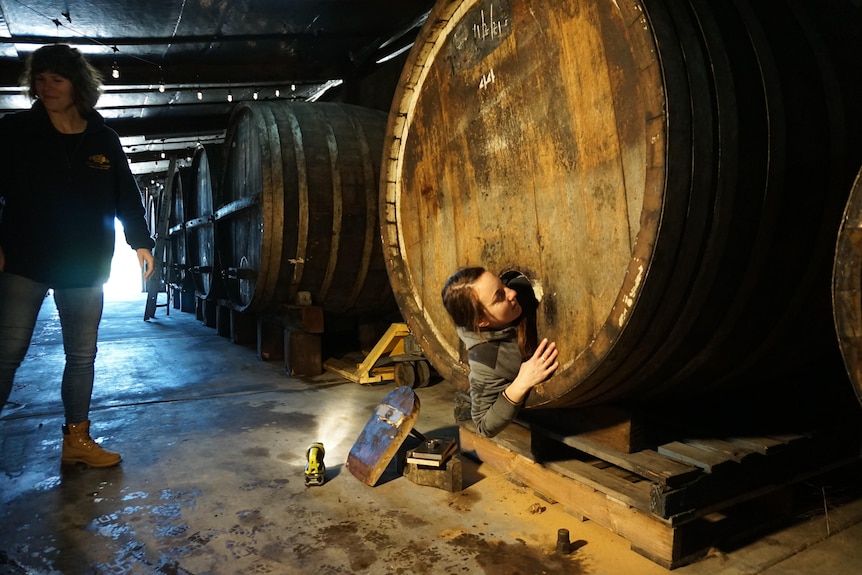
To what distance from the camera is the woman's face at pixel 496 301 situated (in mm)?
1888

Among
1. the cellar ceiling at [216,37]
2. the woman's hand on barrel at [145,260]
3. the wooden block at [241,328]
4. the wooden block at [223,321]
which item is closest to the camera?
the woman's hand on barrel at [145,260]

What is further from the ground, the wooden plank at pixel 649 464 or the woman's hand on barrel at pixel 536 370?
the woman's hand on barrel at pixel 536 370

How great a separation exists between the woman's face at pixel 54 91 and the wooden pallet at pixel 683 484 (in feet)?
8.21

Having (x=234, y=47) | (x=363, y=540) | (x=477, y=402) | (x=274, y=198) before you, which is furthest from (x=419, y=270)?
(x=234, y=47)

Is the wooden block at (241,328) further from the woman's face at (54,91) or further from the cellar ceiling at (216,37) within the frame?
the woman's face at (54,91)

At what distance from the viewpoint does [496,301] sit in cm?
189

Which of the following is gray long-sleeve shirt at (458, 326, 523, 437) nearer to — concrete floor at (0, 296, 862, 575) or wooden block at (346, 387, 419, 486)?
concrete floor at (0, 296, 862, 575)

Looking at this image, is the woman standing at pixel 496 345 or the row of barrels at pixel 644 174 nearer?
the row of barrels at pixel 644 174

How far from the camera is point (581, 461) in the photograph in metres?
2.23

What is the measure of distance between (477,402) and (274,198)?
2.88 m

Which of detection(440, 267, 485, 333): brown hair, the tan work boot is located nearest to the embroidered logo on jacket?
the tan work boot

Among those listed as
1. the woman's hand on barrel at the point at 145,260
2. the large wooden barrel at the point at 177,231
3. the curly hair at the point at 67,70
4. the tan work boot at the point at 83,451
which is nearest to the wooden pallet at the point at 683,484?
the tan work boot at the point at 83,451

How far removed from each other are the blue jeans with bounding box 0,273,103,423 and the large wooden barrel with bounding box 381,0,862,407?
76.4 inches

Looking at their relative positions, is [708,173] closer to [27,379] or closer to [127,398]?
[127,398]
